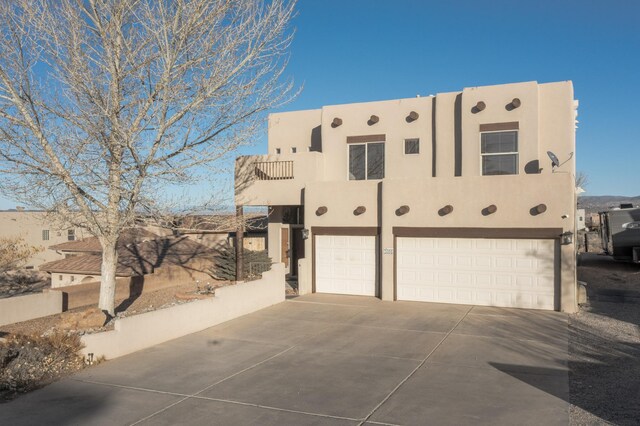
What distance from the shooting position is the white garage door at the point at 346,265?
18438 millimetres

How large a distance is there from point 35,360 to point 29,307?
705 cm

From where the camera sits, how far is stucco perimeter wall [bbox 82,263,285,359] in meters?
10.7

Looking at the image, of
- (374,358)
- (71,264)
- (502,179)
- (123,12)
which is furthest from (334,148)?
(71,264)

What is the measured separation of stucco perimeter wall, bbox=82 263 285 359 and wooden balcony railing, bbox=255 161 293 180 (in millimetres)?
4058

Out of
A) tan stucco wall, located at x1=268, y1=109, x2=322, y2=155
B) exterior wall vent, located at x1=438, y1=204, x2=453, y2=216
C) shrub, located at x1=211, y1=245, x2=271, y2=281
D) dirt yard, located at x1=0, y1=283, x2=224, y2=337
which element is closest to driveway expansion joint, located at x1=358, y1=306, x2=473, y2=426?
exterior wall vent, located at x1=438, y1=204, x2=453, y2=216

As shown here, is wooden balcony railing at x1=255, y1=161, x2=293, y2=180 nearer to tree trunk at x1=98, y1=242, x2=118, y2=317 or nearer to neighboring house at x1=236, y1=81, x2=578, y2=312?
neighboring house at x1=236, y1=81, x2=578, y2=312

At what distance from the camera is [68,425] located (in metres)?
7.30

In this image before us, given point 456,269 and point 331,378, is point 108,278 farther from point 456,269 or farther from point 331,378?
point 456,269

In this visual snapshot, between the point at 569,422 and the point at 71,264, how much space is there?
22856 mm

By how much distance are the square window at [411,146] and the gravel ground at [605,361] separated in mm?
7252

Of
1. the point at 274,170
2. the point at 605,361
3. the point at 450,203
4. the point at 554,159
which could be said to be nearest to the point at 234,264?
the point at 274,170

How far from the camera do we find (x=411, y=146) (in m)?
19.7

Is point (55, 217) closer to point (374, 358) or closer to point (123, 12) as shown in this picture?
point (123, 12)

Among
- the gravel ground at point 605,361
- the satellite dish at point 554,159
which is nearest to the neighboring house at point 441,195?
the satellite dish at point 554,159
